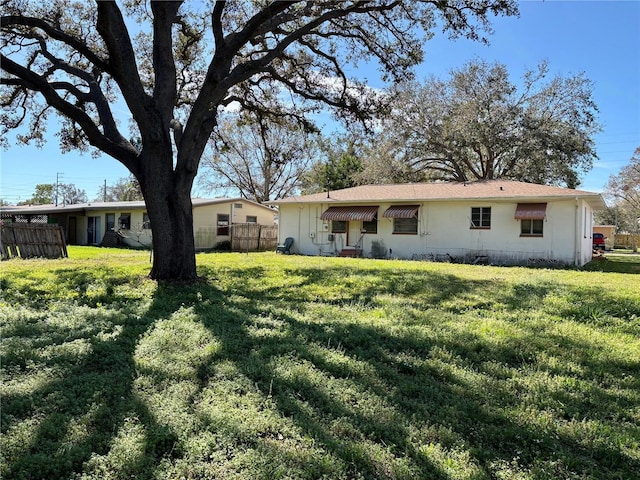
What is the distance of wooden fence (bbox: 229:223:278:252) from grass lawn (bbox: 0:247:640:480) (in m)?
14.5

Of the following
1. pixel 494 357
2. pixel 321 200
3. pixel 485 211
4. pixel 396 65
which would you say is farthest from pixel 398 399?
pixel 321 200

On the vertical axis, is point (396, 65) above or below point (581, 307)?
above

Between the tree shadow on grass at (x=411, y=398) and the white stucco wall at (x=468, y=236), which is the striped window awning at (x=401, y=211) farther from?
the tree shadow on grass at (x=411, y=398)

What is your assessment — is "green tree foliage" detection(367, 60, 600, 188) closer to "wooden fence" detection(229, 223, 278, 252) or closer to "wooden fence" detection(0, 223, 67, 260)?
"wooden fence" detection(229, 223, 278, 252)

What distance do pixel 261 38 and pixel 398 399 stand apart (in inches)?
418

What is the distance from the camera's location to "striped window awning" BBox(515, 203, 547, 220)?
14555 millimetres

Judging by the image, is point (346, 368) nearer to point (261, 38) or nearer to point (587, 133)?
point (261, 38)

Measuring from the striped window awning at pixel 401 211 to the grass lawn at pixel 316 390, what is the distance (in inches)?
408

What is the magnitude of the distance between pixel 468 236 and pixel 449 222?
92 centimetres

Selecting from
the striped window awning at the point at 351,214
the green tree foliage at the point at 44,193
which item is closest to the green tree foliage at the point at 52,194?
the green tree foliage at the point at 44,193

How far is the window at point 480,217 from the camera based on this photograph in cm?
1608

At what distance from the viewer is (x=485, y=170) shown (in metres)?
25.7

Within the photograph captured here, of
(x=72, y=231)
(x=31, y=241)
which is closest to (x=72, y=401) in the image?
(x=31, y=241)

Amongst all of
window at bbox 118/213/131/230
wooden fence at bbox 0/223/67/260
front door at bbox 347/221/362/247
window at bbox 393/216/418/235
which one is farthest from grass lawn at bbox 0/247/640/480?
window at bbox 118/213/131/230
